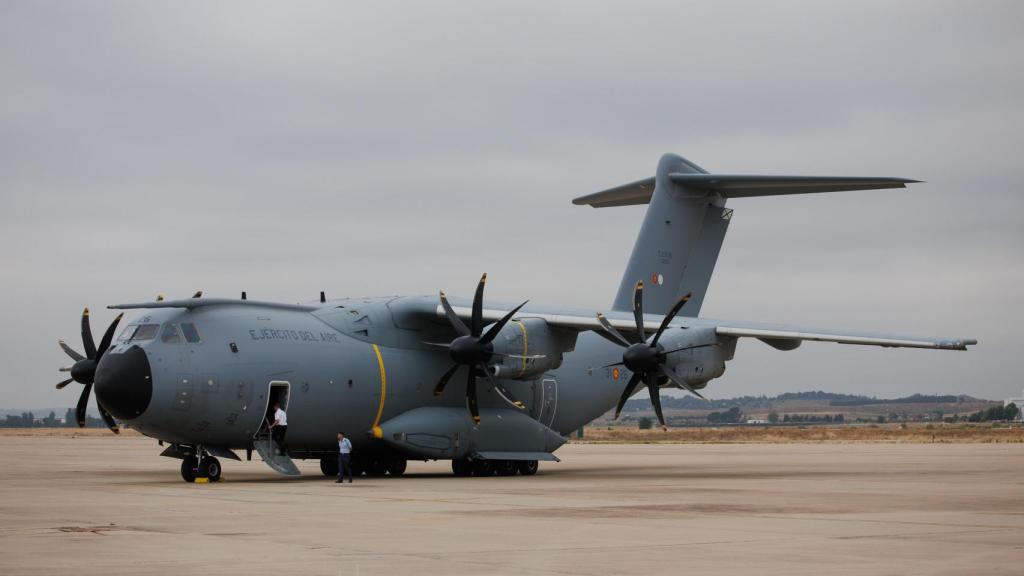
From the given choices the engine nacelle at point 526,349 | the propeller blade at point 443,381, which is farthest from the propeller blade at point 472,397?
the engine nacelle at point 526,349

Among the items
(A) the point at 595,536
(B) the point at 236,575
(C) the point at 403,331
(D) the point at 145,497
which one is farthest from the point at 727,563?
(C) the point at 403,331

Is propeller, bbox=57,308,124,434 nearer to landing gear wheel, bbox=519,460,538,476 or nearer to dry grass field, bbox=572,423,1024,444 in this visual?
landing gear wheel, bbox=519,460,538,476

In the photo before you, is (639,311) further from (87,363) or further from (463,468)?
(87,363)

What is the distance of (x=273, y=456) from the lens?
23531mm

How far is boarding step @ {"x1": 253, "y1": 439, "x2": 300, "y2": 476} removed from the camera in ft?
76.3

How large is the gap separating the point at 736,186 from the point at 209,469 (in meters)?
13.8

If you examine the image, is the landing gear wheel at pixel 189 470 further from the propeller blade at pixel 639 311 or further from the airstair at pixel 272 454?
the propeller blade at pixel 639 311

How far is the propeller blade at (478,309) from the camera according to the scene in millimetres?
23922

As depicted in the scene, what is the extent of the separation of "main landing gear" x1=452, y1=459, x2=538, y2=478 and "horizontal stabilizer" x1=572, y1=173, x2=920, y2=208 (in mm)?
7638

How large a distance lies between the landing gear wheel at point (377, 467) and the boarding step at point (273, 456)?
323cm

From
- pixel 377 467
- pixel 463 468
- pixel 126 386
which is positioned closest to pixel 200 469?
pixel 126 386

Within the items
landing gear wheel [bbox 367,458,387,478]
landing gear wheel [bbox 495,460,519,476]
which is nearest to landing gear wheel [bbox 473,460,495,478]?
landing gear wheel [bbox 495,460,519,476]

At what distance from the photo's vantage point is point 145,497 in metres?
18.4

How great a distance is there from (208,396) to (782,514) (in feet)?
37.3
